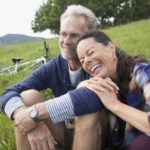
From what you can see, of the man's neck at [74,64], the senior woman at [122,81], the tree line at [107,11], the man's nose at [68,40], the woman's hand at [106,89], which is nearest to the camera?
the senior woman at [122,81]

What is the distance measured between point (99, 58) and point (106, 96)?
31 cm

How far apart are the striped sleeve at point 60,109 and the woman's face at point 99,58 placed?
0.99 ft

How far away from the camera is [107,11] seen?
4812 centimetres

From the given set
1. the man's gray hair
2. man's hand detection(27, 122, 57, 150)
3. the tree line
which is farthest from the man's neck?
the tree line

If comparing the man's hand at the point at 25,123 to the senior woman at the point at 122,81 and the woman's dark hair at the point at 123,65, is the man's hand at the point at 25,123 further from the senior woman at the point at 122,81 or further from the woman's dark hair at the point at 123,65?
the woman's dark hair at the point at 123,65

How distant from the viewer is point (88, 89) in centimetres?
395

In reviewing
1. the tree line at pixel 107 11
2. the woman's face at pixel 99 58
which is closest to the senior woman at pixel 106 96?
the woman's face at pixel 99 58

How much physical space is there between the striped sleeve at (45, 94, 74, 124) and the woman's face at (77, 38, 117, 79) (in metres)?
0.30

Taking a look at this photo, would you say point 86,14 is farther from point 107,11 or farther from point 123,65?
point 107,11

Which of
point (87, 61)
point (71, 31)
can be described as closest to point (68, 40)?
point (71, 31)

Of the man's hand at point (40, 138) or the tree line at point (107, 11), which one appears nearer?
the man's hand at point (40, 138)

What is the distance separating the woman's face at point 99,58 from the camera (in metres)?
3.93

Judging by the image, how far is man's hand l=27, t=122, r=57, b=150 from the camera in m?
4.18

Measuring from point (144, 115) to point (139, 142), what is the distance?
229mm
